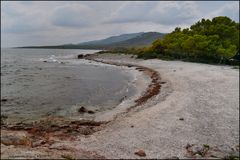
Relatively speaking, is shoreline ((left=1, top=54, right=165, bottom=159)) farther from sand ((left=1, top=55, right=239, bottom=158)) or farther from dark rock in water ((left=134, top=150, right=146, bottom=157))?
dark rock in water ((left=134, top=150, right=146, bottom=157))

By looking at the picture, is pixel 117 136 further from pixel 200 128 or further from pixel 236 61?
pixel 236 61

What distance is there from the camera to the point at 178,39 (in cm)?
8194

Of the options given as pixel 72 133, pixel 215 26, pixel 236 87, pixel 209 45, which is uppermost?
pixel 215 26

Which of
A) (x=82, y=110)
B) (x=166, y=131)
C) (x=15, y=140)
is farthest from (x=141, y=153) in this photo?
(x=82, y=110)

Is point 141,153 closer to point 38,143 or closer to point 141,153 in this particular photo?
point 141,153

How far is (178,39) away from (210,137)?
6443cm

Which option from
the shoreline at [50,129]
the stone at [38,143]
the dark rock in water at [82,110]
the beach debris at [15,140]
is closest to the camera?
the stone at [38,143]

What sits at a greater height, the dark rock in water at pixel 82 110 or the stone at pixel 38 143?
the dark rock in water at pixel 82 110

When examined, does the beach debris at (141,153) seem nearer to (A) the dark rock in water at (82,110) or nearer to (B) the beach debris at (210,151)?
(B) the beach debris at (210,151)

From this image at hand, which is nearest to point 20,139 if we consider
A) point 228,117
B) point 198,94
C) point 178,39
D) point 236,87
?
point 228,117

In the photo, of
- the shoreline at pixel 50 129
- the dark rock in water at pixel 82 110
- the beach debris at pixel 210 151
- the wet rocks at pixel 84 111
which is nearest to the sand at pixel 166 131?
the beach debris at pixel 210 151

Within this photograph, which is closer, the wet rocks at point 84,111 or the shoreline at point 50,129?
the shoreline at point 50,129

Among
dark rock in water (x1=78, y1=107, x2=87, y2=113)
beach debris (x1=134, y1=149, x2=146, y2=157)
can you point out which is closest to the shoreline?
dark rock in water (x1=78, y1=107, x2=87, y2=113)

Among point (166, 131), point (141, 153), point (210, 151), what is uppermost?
point (166, 131)
